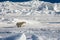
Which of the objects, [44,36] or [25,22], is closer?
[44,36]

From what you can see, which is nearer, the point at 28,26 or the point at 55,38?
the point at 55,38

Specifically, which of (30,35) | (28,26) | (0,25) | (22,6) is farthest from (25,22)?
(22,6)

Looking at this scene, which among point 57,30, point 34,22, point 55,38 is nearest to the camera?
point 55,38

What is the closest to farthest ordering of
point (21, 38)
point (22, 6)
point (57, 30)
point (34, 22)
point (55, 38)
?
point (21, 38)
point (55, 38)
point (57, 30)
point (34, 22)
point (22, 6)

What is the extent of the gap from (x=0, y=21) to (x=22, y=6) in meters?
2.35

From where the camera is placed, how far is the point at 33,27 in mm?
3869

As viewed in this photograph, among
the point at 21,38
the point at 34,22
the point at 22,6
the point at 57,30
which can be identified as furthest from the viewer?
the point at 22,6

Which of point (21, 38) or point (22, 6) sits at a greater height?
point (21, 38)

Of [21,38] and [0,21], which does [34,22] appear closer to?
[0,21]

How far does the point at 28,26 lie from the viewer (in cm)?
393

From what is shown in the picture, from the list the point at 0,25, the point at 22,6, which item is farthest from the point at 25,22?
the point at 22,6

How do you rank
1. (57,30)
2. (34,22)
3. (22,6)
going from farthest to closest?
1. (22,6)
2. (34,22)
3. (57,30)

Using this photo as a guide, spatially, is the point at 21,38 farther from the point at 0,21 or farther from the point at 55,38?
the point at 0,21

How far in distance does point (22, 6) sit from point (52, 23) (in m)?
2.59
